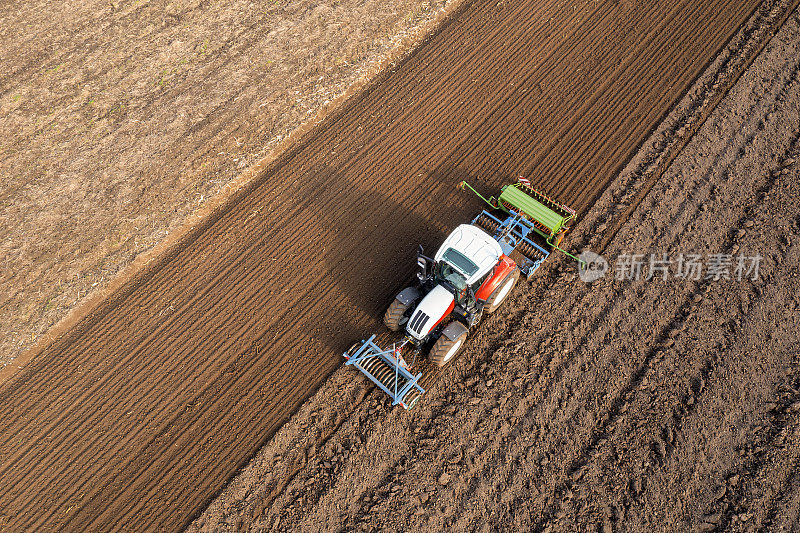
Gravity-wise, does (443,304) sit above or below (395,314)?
above

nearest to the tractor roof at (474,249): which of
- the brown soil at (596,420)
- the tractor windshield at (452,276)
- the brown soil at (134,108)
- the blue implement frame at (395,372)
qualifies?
the tractor windshield at (452,276)

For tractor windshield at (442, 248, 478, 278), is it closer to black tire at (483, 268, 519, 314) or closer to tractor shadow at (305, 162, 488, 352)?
black tire at (483, 268, 519, 314)

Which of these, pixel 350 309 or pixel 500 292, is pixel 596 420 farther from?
pixel 350 309

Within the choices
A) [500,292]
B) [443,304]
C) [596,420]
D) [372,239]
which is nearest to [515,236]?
[500,292]

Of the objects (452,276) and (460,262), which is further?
(452,276)

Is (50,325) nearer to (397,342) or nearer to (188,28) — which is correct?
(397,342)

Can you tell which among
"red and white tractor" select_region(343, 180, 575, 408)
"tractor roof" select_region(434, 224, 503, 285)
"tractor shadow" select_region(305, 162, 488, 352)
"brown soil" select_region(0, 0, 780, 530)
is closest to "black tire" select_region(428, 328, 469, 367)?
"red and white tractor" select_region(343, 180, 575, 408)

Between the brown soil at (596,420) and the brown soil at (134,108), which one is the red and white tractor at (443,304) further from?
the brown soil at (134,108)
